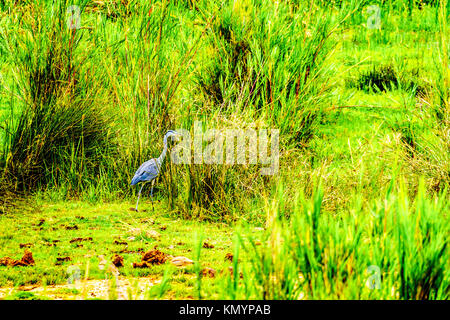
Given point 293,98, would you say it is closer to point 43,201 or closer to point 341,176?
point 341,176

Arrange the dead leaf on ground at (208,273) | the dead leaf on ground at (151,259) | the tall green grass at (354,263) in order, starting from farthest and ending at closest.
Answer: the dead leaf on ground at (151,259) → the dead leaf on ground at (208,273) → the tall green grass at (354,263)

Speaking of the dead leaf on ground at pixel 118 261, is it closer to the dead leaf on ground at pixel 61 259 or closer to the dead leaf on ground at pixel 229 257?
the dead leaf on ground at pixel 61 259

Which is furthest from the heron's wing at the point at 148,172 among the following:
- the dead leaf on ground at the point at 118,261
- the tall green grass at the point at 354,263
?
the tall green grass at the point at 354,263

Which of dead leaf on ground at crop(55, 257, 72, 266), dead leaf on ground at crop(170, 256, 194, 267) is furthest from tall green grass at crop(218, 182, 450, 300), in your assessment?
dead leaf on ground at crop(55, 257, 72, 266)

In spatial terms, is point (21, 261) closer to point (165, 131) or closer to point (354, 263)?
point (165, 131)

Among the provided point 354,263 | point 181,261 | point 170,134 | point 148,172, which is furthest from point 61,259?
point 354,263

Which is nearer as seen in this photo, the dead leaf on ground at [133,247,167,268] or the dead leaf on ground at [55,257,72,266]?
the dead leaf on ground at [133,247,167,268]

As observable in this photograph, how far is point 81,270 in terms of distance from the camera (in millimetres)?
3758

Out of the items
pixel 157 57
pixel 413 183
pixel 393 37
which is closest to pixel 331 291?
pixel 413 183

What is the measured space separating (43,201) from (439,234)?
4.11 meters

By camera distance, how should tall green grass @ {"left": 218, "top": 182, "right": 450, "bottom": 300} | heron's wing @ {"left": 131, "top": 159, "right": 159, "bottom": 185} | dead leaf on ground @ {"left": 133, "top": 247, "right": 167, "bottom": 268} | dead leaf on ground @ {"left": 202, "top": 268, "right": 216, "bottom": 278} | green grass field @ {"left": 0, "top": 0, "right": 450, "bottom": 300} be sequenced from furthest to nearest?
1. heron's wing @ {"left": 131, "top": 159, "right": 159, "bottom": 185}
2. green grass field @ {"left": 0, "top": 0, "right": 450, "bottom": 300}
3. dead leaf on ground @ {"left": 133, "top": 247, "right": 167, "bottom": 268}
4. dead leaf on ground @ {"left": 202, "top": 268, "right": 216, "bottom": 278}
5. tall green grass @ {"left": 218, "top": 182, "right": 450, "bottom": 300}

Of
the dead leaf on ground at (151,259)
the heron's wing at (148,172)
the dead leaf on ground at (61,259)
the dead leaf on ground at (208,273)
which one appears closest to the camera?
the dead leaf on ground at (208,273)

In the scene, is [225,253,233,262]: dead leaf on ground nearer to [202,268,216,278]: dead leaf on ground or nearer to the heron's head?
[202,268,216,278]: dead leaf on ground

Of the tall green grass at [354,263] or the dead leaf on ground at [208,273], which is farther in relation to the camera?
the dead leaf on ground at [208,273]
